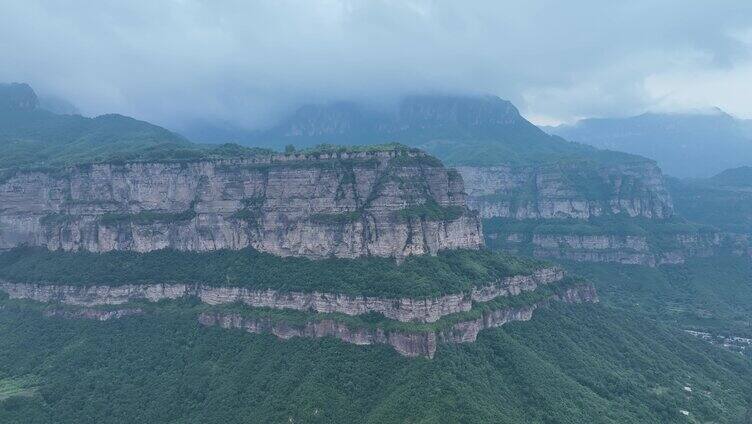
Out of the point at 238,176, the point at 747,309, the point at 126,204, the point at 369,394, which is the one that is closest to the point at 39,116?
the point at 126,204

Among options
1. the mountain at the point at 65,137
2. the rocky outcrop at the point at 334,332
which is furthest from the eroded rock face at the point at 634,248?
the rocky outcrop at the point at 334,332

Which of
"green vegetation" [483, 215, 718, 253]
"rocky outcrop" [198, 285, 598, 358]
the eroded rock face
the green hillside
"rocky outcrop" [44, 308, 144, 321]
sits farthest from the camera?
"green vegetation" [483, 215, 718, 253]

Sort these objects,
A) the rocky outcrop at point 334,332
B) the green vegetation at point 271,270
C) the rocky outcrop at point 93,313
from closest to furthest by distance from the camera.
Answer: the rocky outcrop at point 334,332, the green vegetation at point 271,270, the rocky outcrop at point 93,313

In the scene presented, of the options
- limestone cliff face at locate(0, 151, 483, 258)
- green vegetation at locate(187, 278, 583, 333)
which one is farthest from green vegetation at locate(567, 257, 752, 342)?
limestone cliff face at locate(0, 151, 483, 258)

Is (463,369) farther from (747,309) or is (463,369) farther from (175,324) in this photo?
(747,309)

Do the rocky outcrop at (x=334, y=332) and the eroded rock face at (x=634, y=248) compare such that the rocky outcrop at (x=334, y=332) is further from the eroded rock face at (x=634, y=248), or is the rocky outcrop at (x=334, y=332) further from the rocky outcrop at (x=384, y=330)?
the eroded rock face at (x=634, y=248)

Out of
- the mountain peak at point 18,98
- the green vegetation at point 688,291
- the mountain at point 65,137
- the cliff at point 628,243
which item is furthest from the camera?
the mountain peak at point 18,98

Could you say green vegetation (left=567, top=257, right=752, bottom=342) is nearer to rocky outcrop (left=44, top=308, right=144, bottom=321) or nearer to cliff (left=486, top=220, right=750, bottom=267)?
cliff (left=486, top=220, right=750, bottom=267)
